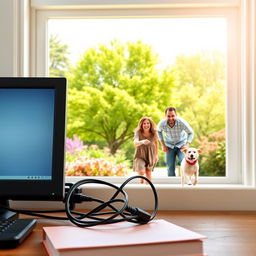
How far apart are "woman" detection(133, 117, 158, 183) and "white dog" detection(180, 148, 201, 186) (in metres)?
0.12

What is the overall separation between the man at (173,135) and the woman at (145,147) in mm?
74

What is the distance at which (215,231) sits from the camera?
1098 millimetres

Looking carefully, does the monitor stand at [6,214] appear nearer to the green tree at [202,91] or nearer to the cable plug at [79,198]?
the cable plug at [79,198]

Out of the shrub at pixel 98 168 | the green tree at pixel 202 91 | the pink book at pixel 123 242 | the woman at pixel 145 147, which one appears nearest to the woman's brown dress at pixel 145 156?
the woman at pixel 145 147

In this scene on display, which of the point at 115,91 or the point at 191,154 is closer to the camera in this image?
the point at 191,154

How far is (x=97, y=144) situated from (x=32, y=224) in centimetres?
71

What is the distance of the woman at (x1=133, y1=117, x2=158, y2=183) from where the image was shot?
158 centimetres

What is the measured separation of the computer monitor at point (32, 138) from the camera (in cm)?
109

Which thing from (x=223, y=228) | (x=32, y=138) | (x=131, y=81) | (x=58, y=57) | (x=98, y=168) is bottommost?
(x=223, y=228)

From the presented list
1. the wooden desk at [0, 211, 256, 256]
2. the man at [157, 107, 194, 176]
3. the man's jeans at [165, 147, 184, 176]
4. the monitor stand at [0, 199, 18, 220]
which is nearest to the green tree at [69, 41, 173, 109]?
the man at [157, 107, 194, 176]

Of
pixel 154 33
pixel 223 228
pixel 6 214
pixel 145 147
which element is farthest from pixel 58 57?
pixel 223 228

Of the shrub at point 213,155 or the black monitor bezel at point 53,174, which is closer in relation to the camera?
the black monitor bezel at point 53,174

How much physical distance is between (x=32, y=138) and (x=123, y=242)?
464mm

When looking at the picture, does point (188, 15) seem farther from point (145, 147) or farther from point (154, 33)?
point (145, 147)
